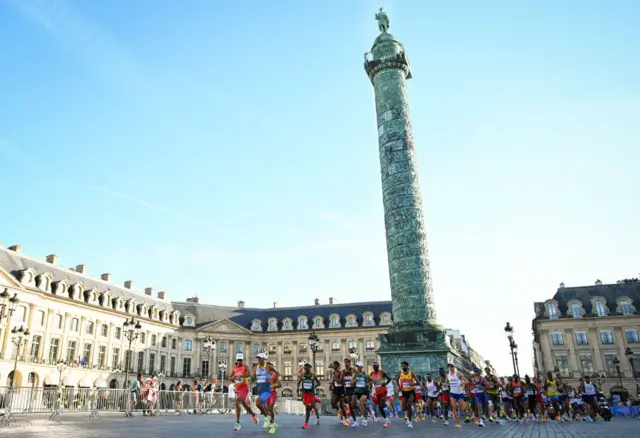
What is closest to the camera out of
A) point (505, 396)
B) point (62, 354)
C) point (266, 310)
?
point (505, 396)

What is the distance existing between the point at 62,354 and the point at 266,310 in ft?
85.5

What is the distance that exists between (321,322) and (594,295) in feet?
97.9

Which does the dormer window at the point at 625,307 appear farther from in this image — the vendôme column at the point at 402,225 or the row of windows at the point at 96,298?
the row of windows at the point at 96,298

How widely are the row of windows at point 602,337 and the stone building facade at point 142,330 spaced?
17339mm

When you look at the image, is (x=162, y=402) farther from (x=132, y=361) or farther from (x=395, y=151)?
(x=132, y=361)

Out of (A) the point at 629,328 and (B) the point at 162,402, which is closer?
(B) the point at 162,402

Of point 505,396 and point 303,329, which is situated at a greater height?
point 303,329

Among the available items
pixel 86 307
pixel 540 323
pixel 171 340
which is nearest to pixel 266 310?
pixel 171 340

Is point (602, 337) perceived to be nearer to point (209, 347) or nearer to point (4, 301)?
point (209, 347)

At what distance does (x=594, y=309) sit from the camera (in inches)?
1877

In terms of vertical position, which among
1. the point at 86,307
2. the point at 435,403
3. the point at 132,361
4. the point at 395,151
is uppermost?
the point at 395,151

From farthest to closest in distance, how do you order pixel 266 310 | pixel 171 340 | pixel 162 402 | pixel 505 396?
pixel 266 310 < pixel 171 340 < pixel 162 402 < pixel 505 396

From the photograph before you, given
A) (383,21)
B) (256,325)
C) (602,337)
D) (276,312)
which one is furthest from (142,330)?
(602,337)

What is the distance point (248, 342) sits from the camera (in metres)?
59.0
